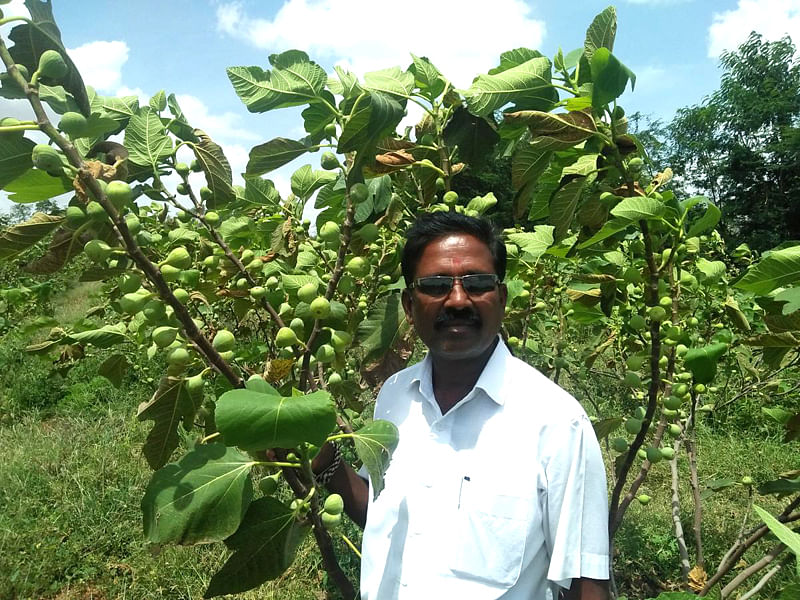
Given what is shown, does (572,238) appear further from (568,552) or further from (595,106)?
(568,552)

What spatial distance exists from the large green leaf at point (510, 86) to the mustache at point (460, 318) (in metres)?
0.53

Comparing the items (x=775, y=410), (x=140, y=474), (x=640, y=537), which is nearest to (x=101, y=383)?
(x=140, y=474)

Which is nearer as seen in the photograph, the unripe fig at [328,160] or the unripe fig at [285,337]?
the unripe fig at [285,337]

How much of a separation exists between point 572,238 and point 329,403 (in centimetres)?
142

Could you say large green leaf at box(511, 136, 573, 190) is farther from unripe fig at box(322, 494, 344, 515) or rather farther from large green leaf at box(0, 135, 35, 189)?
large green leaf at box(0, 135, 35, 189)

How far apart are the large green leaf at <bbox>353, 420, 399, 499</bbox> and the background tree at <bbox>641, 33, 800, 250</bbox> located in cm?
2143

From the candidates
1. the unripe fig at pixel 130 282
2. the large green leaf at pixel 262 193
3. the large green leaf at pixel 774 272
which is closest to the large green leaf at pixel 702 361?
the large green leaf at pixel 774 272

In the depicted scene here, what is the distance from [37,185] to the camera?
4.01 ft

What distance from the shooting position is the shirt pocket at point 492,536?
4.69ft

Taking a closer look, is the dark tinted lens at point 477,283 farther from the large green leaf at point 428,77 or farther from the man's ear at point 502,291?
the large green leaf at point 428,77

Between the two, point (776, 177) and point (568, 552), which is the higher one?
point (776, 177)

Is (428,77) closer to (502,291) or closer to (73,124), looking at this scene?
(502,291)

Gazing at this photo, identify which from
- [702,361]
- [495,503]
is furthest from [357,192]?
[702,361]

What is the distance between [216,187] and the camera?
1624 mm
